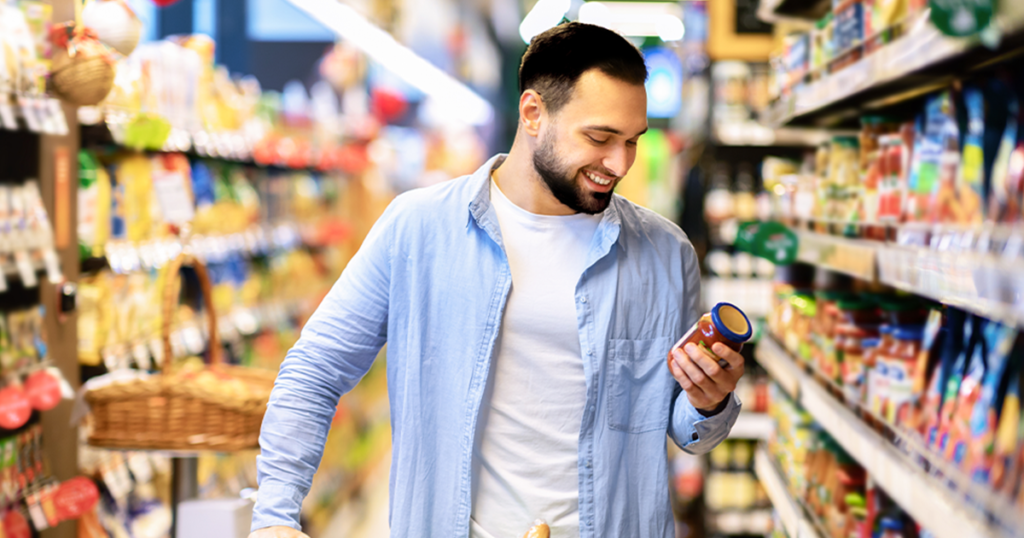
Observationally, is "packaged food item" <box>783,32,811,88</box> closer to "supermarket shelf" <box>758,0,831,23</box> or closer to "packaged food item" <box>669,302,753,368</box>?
"supermarket shelf" <box>758,0,831,23</box>

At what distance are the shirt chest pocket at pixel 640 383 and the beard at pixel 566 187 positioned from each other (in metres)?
0.28

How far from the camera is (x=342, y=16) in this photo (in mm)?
4539

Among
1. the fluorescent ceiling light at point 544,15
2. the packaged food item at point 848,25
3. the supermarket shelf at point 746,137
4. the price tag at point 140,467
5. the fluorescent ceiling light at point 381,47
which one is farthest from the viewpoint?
the fluorescent ceiling light at point 544,15

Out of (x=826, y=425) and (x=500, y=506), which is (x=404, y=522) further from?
(x=826, y=425)

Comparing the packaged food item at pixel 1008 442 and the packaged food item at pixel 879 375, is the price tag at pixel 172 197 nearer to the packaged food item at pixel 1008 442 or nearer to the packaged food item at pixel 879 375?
the packaged food item at pixel 879 375

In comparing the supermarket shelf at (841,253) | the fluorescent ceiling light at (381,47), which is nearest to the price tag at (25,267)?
the fluorescent ceiling light at (381,47)

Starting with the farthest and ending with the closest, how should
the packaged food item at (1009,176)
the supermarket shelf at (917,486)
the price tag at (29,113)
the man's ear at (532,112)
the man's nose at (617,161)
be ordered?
the price tag at (29,113) → the man's ear at (532,112) → the man's nose at (617,161) → the packaged food item at (1009,176) → the supermarket shelf at (917,486)

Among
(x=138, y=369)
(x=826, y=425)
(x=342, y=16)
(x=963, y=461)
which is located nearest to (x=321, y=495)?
(x=138, y=369)

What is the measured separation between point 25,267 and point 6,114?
17.0 inches

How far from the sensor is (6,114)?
7.39 ft

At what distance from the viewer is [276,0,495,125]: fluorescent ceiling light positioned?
14.1 ft

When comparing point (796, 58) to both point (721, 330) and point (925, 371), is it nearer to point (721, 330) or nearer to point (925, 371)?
point (925, 371)

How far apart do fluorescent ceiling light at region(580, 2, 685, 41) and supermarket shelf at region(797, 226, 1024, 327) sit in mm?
6516

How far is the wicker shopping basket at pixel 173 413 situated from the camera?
2359 millimetres
